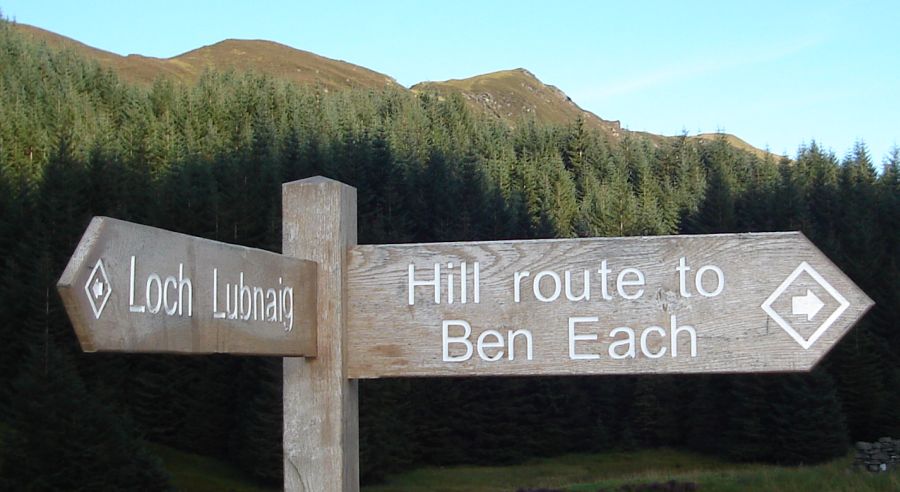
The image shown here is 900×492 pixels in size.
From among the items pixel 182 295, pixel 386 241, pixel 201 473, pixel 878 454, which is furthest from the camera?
pixel 386 241

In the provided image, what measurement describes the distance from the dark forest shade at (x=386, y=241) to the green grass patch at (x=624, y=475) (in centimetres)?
145

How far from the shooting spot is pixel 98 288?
7.00 ft

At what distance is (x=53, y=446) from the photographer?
31625 mm

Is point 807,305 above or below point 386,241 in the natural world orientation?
below

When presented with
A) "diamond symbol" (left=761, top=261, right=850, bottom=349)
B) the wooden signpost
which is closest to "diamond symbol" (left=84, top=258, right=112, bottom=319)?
the wooden signpost

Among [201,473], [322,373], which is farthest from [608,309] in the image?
[201,473]

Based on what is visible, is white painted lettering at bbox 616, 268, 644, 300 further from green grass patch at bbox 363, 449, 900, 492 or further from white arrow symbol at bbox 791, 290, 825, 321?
green grass patch at bbox 363, 449, 900, 492

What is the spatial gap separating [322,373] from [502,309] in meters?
0.54

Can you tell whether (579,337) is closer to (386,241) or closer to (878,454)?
(878,454)

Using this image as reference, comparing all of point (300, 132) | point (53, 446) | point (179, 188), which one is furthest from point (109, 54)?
point (53, 446)

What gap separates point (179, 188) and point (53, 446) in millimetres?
29270

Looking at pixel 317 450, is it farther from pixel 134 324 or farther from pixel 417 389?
pixel 417 389

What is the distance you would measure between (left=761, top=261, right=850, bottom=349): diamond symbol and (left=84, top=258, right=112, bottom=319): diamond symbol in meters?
1.70

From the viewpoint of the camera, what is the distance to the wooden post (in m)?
2.98
